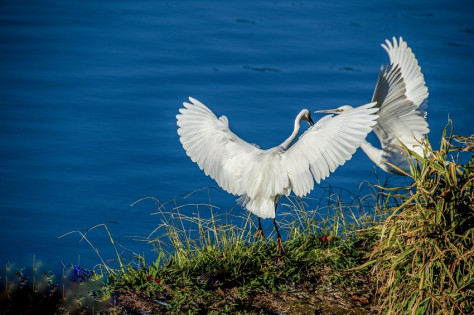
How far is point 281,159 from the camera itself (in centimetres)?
479

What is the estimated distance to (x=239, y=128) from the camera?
932 centimetres

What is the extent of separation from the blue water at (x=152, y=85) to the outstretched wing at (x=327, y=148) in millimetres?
2885

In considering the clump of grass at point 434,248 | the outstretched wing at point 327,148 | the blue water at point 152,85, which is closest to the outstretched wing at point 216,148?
the outstretched wing at point 327,148

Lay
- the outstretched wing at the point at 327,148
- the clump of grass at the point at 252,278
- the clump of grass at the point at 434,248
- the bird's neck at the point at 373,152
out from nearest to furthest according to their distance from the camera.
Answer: the clump of grass at the point at 434,248 → the clump of grass at the point at 252,278 → the outstretched wing at the point at 327,148 → the bird's neck at the point at 373,152

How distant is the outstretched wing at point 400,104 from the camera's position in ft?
17.8

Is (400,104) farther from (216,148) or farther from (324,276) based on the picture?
(324,276)

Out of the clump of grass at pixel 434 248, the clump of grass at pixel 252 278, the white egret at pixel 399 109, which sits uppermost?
the white egret at pixel 399 109

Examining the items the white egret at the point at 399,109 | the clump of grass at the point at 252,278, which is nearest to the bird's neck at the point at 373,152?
the white egret at the point at 399,109

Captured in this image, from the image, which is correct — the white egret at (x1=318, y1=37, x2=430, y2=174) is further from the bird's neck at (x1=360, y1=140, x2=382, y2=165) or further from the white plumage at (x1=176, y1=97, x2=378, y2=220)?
the white plumage at (x1=176, y1=97, x2=378, y2=220)

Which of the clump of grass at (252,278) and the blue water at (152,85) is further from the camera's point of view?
the blue water at (152,85)

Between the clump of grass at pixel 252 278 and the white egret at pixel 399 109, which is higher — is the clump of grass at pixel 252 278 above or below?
below

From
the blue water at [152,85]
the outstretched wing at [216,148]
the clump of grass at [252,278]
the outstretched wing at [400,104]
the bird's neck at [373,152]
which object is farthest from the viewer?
the blue water at [152,85]

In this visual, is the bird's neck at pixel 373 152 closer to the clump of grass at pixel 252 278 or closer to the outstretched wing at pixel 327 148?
the outstretched wing at pixel 327 148

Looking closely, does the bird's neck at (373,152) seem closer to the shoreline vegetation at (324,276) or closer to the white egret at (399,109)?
the white egret at (399,109)
